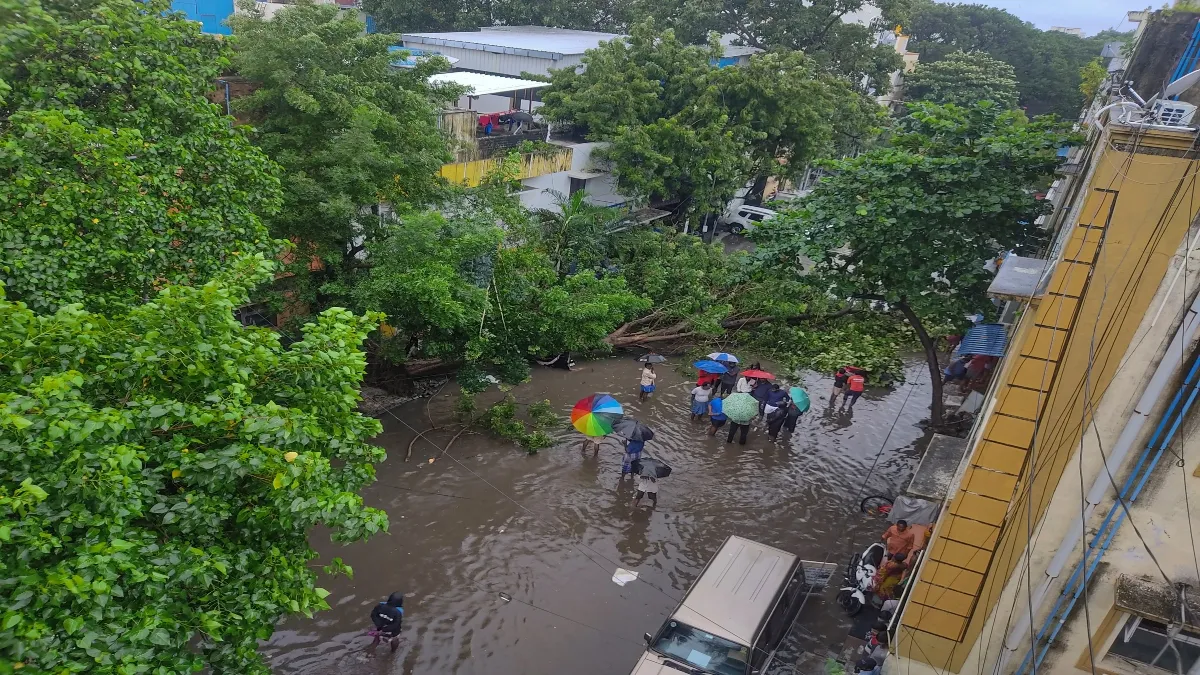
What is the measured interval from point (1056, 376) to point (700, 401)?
946 cm

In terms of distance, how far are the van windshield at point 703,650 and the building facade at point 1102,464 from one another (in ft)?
7.66

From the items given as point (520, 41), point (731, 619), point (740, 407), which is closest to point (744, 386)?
point (740, 407)

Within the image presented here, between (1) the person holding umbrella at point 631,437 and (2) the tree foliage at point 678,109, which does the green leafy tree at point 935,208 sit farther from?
(2) the tree foliage at point 678,109

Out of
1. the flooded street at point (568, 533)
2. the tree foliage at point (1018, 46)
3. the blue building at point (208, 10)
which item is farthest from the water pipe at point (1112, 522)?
the tree foliage at point (1018, 46)

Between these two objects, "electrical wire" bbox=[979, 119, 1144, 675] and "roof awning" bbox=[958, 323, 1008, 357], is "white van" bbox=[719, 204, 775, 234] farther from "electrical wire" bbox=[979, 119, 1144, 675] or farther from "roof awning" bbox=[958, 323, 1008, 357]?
"electrical wire" bbox=[979, 119, 1144, 675]

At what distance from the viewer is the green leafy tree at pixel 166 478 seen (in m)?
4.25

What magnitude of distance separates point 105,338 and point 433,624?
5929 millimetres

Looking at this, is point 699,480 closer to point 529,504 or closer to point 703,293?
point 529,504

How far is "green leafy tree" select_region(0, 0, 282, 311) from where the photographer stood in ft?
21.9

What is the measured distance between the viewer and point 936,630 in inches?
276

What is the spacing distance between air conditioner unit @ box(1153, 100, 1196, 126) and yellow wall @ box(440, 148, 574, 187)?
543 inches

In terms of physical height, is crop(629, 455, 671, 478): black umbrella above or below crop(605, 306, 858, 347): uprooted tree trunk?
above

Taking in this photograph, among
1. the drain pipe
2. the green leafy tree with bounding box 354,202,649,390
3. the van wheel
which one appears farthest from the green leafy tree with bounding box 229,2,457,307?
the drain pipe

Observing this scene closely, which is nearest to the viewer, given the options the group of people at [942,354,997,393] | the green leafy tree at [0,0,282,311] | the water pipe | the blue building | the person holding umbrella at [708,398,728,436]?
the water pipe
